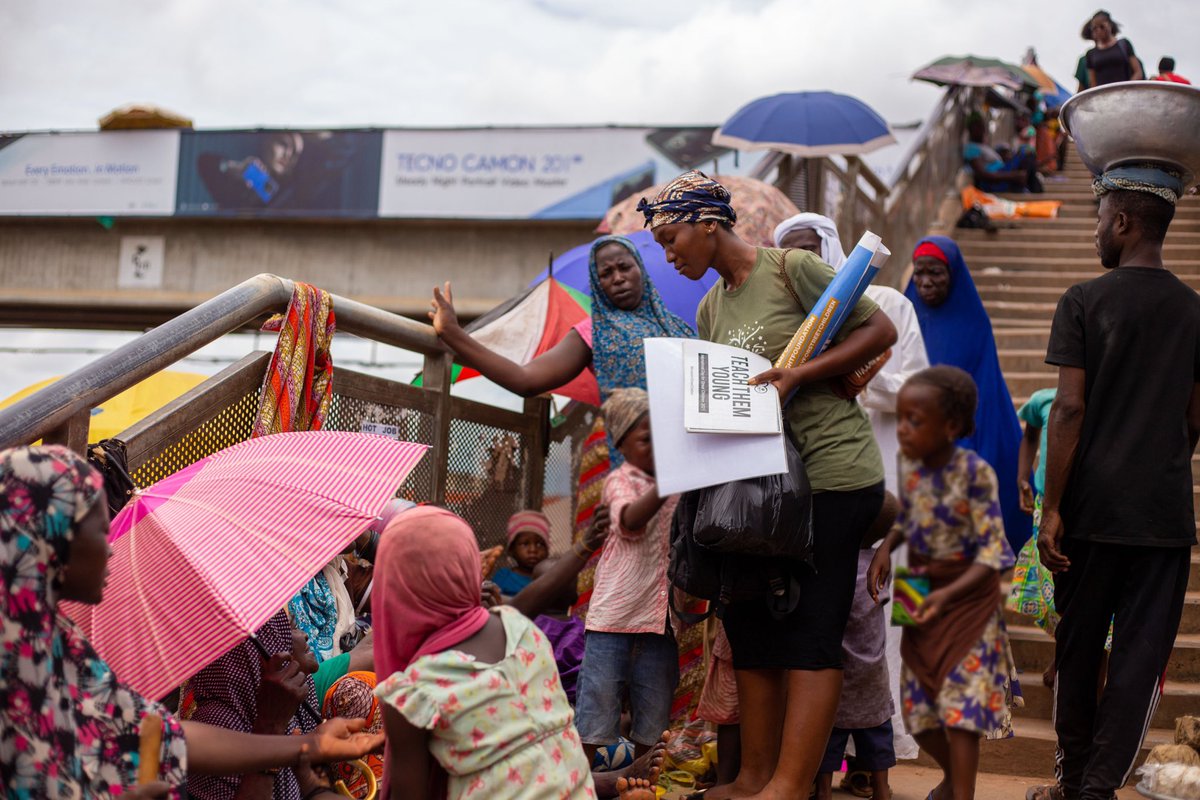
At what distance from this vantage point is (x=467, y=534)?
2.84 m

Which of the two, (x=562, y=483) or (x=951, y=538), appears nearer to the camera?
(x=951, y=538)

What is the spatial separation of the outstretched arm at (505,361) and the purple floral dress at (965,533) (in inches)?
105

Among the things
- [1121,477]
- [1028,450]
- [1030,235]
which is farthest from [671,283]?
[1030,235]

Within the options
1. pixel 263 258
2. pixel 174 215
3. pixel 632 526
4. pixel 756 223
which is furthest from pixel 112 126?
pixel 632 526

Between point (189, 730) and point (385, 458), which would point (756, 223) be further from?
point (189, 730)

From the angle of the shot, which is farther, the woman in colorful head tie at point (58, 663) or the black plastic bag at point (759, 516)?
the black plastic bag at point (759, 516)

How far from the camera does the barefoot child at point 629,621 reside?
168 inches

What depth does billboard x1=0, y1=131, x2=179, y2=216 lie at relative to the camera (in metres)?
26.8

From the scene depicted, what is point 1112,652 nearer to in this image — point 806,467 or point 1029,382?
point 806,467

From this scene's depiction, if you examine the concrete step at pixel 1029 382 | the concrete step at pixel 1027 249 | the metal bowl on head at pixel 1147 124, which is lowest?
the concrete step at pixel 1029 382

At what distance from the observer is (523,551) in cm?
576

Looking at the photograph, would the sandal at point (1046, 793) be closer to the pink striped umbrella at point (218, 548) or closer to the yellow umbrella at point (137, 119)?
the pink striped umbrella at point (218, 548)

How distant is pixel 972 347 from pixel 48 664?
7.11 feet

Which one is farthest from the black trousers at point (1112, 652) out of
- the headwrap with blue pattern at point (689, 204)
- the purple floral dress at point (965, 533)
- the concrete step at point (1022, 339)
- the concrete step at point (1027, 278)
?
the concrete step at point (1027, 278)
